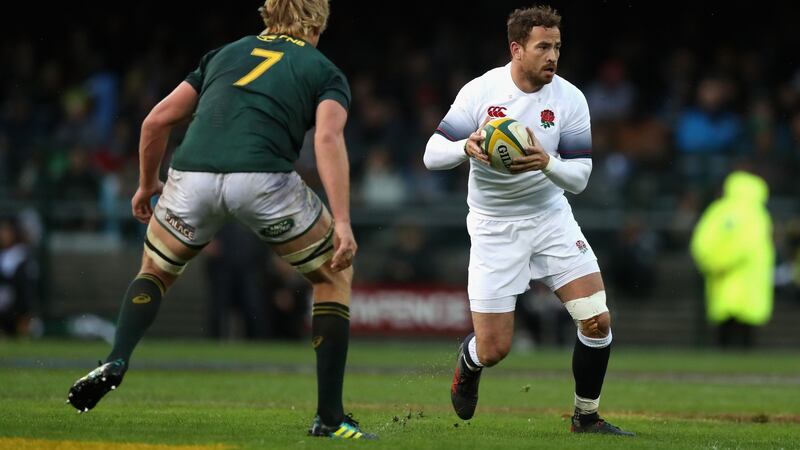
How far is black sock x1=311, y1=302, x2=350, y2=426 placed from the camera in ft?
25.2

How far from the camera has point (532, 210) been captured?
9.05 meters

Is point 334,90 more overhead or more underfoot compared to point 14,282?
more overhead

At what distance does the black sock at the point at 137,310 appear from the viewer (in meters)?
7.71

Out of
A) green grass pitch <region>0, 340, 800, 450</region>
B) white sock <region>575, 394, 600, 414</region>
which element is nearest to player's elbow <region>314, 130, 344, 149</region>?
green grass pitch <region>0, 340, 800, 450</region>

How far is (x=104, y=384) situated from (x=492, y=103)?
302 cm

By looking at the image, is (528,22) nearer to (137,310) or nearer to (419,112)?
(137,310)

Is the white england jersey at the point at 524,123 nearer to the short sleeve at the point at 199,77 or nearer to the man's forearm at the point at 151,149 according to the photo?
the short sleeve at the point at 199,77

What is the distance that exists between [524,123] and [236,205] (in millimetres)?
2083

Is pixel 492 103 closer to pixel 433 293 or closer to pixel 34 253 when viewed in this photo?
pixel 433 293

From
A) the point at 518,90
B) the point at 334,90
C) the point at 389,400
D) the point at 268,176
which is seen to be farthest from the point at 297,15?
the point at 389,400

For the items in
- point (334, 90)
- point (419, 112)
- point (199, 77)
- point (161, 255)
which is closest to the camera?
point (334, 90)

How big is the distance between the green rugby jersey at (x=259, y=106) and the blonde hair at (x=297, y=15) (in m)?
0.10

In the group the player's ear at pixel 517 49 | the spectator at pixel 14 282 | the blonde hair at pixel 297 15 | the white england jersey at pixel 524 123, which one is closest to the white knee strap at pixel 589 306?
the white england jersey at pixel 524 123

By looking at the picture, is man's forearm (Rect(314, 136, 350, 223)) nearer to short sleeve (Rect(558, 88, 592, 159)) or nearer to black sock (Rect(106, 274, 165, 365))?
black sock (Rect(106, 274, 165, 365))
